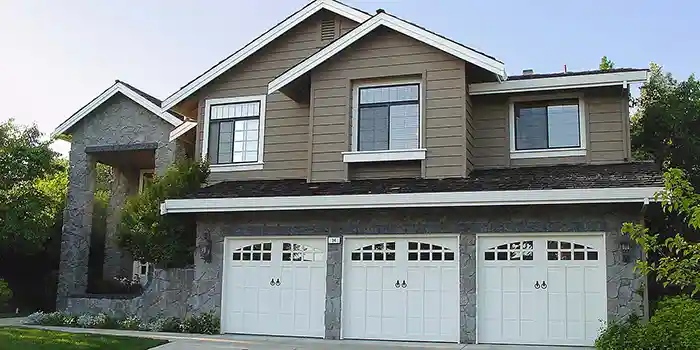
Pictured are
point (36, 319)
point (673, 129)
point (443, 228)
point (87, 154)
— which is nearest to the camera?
point (443, 228)

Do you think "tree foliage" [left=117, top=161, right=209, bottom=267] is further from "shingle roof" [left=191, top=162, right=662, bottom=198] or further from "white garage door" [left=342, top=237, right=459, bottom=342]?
"white garage door" [left=342, top=237, right=459, bottom=342]

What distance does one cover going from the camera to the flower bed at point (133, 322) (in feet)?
44.8

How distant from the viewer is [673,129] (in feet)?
53.1

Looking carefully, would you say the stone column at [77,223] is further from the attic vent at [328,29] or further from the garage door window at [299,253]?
the attic vent at [328,29]

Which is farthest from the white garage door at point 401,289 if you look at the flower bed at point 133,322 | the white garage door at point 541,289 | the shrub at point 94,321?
the shrub at point 94,321

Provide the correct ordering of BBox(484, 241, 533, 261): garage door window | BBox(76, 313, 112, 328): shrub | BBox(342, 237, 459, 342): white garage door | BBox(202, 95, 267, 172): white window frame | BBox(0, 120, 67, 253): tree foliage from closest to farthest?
BBox(484, 241, 533, 261): garage door window
BBox(342, 237, 459, 342): white garage door
BBox(76, 313, 112, 328): shrub
BBox(202, 95, 267, 172): white window frame
BBox(0, 120, 67, 253): tree foliage

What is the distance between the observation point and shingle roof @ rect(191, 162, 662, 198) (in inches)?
463

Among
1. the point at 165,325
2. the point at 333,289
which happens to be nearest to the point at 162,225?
the point at 165,325

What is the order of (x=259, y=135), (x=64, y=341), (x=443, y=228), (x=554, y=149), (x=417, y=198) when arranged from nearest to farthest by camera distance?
(x=64, y=341), (x=417, y=198), (x=443, y=228), (x=554, y=149), (x=259, y=135)

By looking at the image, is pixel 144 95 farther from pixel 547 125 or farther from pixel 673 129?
pixel 673 129

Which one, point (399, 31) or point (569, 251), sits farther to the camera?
point (399, 31)

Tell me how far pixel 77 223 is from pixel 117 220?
6.89ft

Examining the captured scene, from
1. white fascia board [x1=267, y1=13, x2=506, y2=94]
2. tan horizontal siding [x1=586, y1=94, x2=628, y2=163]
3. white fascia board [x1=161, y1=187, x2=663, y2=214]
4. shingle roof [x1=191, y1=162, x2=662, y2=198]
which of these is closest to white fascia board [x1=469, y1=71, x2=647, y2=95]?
tan horizontal siding [x1=586, y1=94, x2=628, y2=163]

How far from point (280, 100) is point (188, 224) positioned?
11.0 feet
